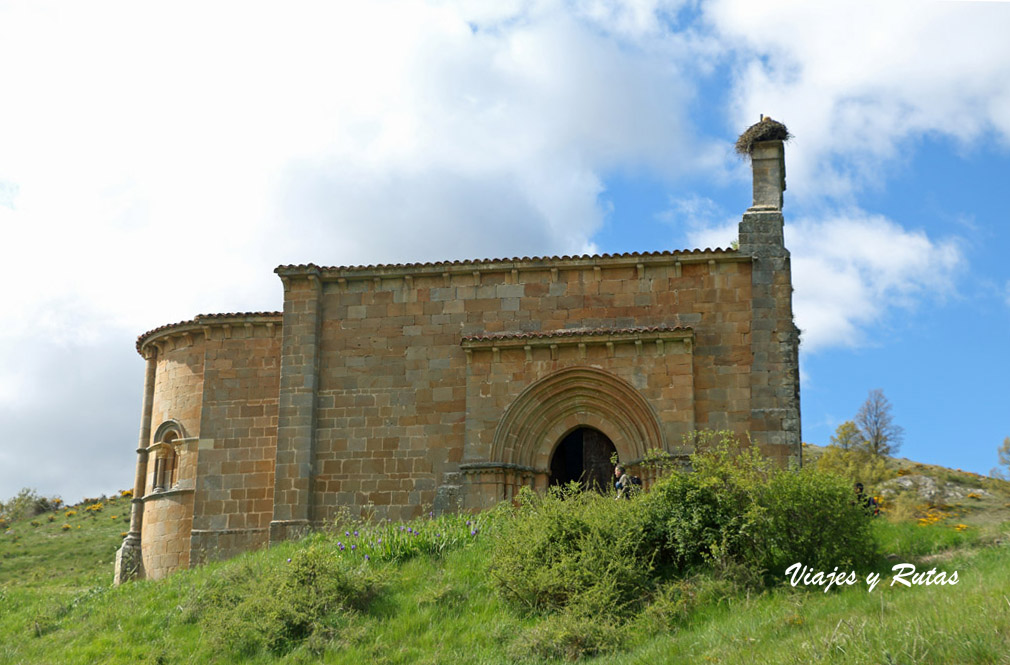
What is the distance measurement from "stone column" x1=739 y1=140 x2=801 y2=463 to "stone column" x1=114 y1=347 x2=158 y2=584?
13.2m

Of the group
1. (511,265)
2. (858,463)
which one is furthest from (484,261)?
(858,463)

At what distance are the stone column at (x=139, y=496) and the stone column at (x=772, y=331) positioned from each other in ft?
43.3

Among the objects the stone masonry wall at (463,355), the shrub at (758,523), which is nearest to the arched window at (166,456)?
the stone masonry wall at (463,355)

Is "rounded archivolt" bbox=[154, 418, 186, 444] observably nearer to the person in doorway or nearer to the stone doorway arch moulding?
the stone doorway arch moulding

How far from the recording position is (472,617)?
12.8m

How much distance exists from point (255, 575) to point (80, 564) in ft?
50.3

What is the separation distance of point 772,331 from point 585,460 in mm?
4379

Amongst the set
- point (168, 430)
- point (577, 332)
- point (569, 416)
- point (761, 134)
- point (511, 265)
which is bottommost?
point (168, 430)

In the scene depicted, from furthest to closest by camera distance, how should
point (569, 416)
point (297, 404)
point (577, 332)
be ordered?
1. point (297, 404)
2. point (569, 416)
3. point (577, 332)

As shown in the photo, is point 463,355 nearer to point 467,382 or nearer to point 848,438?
point 467,382

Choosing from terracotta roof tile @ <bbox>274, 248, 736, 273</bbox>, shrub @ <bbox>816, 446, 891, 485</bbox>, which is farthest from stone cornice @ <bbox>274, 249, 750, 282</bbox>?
shrub @ <bbox>816, 446, 891, 485</bbox>

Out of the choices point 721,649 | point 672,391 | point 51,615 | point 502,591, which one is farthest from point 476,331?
point 721,649

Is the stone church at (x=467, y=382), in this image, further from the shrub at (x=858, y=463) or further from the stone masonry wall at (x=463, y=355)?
the shrub at (x=858, y=463)

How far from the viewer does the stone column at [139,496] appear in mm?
21094
